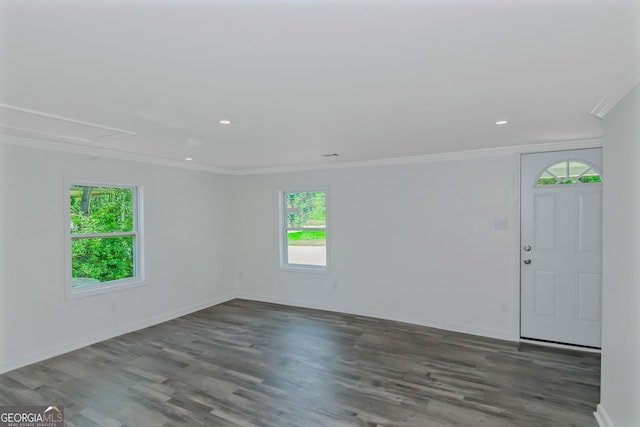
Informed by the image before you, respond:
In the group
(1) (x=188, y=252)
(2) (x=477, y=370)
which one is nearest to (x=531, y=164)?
(2) (x=477, y=370)

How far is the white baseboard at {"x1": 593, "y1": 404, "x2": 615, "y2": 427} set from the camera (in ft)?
7.57

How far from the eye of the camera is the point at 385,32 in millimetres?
1420

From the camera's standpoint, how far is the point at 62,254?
12.2 ft

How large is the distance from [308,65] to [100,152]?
11.4ft

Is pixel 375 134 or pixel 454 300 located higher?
pixel 375 134

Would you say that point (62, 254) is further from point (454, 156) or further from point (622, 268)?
point (622, 268)

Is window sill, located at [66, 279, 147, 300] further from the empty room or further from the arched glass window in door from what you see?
the arched glass window in door

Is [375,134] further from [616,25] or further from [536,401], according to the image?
[536,401]

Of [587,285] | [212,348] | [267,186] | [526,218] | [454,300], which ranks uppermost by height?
[267,186]

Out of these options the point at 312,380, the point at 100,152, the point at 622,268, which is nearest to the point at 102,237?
the point at 100,152

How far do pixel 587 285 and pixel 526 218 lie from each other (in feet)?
3.10

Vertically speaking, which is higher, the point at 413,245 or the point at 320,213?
the point at 320,213

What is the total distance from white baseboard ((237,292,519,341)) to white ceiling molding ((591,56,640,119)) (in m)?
2.80

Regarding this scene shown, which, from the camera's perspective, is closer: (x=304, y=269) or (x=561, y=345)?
(x=561, y=345)
